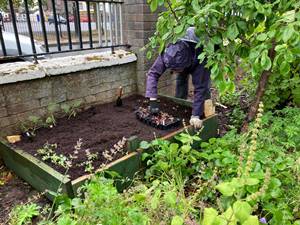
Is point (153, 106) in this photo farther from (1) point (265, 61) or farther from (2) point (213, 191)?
(1) point (265, 61)

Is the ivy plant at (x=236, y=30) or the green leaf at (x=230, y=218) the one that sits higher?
the ivy plant at (x=236, y=30)

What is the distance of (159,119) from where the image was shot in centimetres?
315

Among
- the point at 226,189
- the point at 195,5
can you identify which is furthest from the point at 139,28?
the point at 226,189

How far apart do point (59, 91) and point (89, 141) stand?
0.82 meters

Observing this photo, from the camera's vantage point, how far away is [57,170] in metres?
2.29

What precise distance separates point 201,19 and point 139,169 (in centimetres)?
141

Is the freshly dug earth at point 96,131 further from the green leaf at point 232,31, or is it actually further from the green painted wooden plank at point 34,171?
the green leaf at point 232,31

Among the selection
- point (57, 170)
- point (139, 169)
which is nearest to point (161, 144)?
point (139, 169)

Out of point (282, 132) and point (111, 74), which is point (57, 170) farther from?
point (282, 132)

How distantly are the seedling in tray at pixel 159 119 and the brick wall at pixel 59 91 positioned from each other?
67cm

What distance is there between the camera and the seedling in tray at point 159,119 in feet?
9.91

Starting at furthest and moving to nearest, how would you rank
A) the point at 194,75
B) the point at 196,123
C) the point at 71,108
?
the point at 71,108 < the point at 194,75 < the point at 196,123

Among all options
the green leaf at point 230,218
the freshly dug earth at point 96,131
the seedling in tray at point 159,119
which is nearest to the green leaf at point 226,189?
the green leaf at point 230,218

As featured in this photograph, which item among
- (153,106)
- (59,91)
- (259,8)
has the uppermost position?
(259,8)
